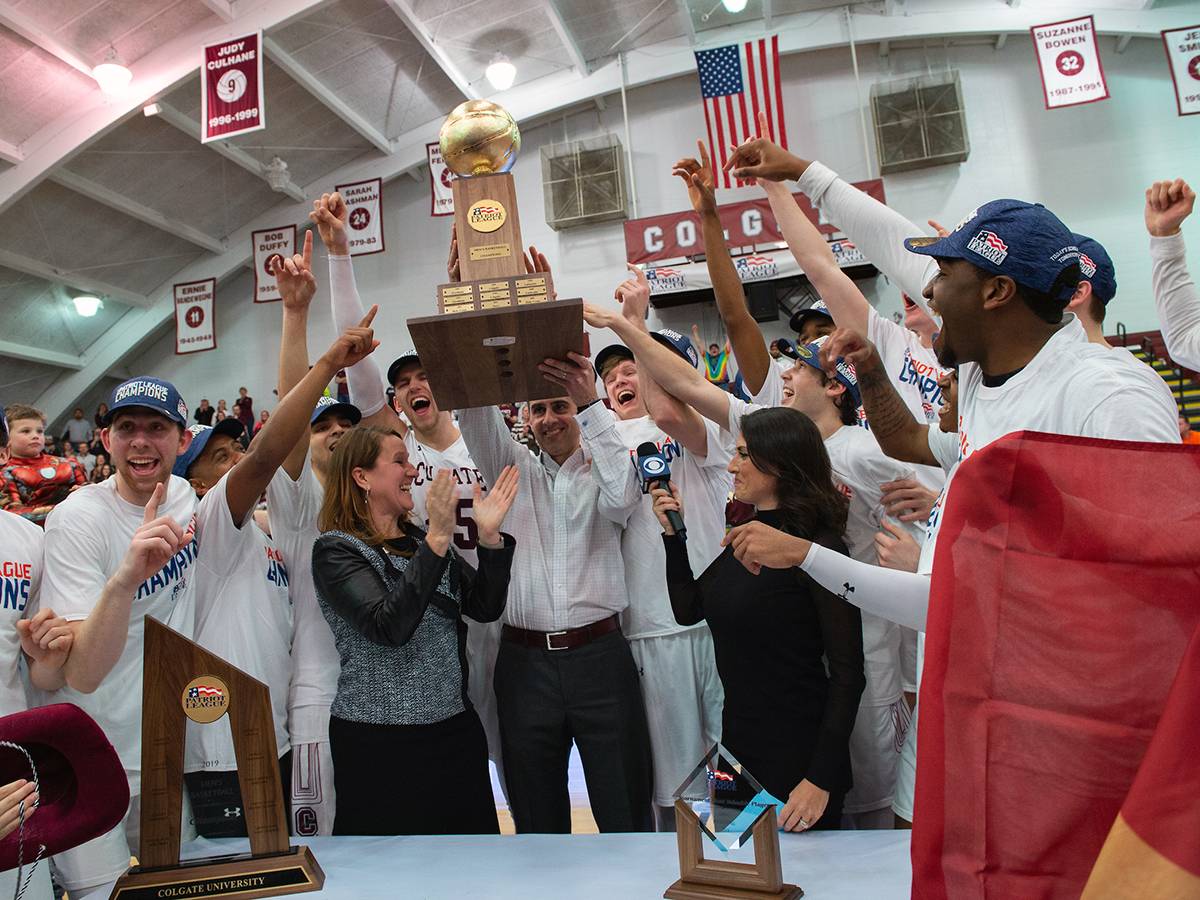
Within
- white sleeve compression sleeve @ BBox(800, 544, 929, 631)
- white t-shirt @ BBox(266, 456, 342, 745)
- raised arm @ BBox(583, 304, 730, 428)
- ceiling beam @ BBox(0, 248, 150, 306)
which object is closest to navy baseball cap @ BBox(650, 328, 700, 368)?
raised arm @ BBox(583, 304, 730, 428)

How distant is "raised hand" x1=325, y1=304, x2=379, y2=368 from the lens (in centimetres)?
277

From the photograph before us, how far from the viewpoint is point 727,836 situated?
1712 mm

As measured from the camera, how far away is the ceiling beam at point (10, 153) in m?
12.0

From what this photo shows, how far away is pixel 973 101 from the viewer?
14094mm

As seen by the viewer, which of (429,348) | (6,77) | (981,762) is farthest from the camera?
(6,77)

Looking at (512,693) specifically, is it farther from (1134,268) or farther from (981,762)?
(1134,268)

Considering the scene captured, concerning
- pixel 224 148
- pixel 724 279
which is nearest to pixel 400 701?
pixel 724 279

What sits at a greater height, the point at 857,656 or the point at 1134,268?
the point at 1134,268

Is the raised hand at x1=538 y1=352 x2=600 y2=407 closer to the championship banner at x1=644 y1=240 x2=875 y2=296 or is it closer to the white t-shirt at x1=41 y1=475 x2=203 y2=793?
the white t-shirt at x1=41 y1=475 x2=203 y2=793

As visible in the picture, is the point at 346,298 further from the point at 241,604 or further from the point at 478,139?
the point at 241,604

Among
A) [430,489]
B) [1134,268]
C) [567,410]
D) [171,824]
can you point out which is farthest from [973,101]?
[171,824]

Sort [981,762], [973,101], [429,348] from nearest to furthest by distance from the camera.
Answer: [981,762] < [429,348] < [973,101]

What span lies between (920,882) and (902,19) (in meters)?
15.5

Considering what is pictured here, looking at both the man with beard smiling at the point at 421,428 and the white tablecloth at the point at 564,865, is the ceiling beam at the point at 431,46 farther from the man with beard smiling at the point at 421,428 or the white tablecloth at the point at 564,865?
the white tablecloth at the point at 564,865
